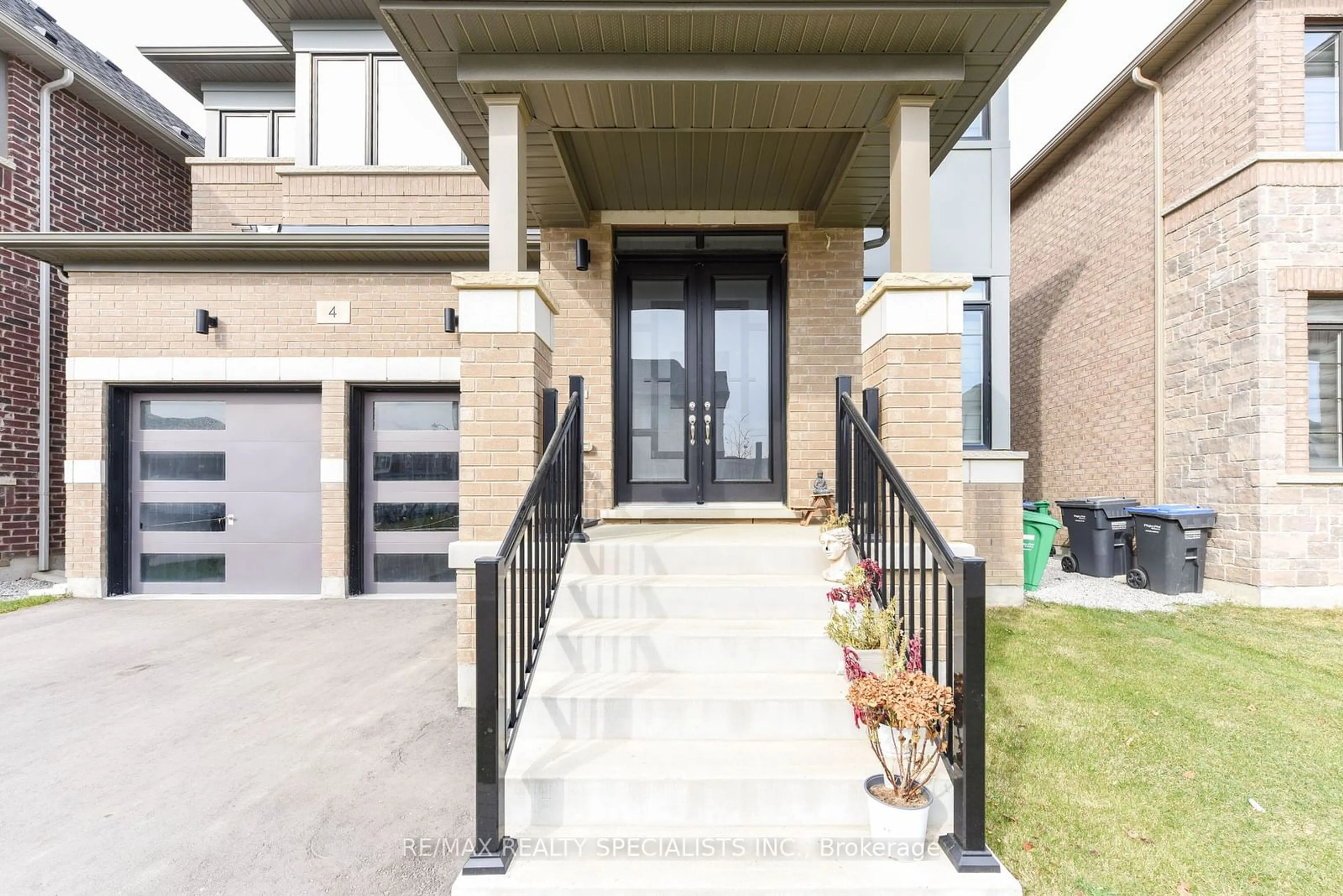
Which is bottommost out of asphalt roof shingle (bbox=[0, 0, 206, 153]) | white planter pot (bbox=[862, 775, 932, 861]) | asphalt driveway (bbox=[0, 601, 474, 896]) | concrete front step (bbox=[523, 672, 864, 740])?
asphalt driveway (bbox=[0, 601, 474, 896])

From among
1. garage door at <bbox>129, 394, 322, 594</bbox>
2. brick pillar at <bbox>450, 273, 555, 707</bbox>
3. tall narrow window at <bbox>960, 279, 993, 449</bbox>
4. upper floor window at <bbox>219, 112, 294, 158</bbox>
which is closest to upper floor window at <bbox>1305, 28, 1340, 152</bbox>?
tall narrow window at <bbox>960, 279, 993, 449</bbox>

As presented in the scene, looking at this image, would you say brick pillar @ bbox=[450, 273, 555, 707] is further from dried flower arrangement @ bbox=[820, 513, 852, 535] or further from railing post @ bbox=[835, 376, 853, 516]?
railing post @ bbox=[835, 376, 853, 516]

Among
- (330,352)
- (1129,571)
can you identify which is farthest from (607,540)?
(1129,571)

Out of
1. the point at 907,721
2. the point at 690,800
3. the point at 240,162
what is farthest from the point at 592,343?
the point at 240,162

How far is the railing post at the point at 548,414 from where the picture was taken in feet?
11.3

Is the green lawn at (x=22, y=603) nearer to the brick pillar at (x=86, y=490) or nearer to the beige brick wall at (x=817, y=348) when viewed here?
the brick pillar at (x=86, y=490)

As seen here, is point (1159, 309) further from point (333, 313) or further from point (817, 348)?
point (333, 313)

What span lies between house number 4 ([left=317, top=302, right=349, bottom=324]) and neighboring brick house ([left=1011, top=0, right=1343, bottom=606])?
29.1 feet

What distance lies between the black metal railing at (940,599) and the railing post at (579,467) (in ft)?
5.04

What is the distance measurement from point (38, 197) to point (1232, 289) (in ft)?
42.5

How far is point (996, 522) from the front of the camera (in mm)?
5734

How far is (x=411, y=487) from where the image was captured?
6.19 m

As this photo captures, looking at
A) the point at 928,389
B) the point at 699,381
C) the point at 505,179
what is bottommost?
the point at 928,389

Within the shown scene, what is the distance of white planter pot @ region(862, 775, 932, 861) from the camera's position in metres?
1.99
